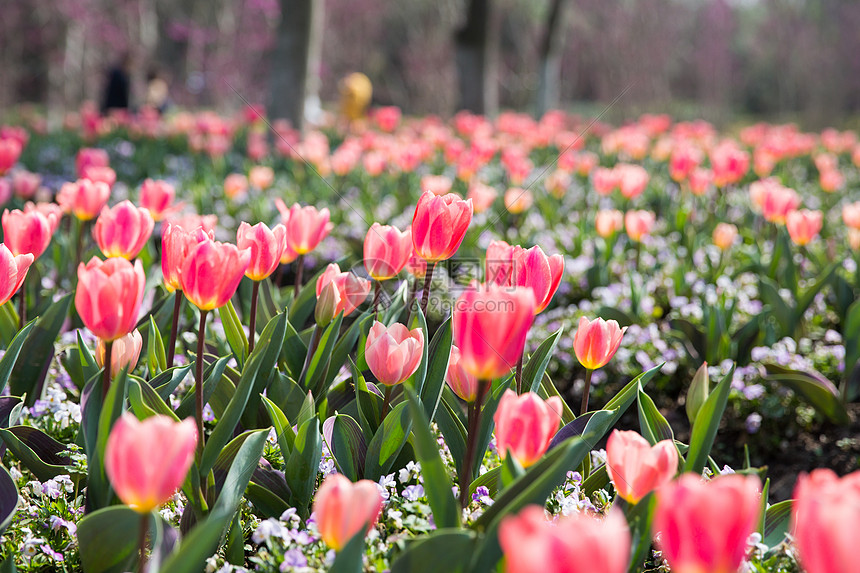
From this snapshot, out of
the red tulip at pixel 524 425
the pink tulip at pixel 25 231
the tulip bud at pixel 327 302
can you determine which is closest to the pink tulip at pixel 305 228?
the tulip bud at pixel 327 302

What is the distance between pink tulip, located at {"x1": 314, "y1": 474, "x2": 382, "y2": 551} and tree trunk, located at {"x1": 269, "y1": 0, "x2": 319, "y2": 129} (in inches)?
276

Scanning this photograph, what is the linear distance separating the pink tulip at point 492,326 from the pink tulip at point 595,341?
0.43m

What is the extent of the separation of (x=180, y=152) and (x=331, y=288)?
18.9ft

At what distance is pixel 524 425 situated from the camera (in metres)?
1.07

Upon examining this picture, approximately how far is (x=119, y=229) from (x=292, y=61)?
616 cm

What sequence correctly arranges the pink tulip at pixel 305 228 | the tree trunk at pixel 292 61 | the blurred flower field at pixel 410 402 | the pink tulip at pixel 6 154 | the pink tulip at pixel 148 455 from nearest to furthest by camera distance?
→ 1. the pink tulip at pixel 148 455
2. the blurred flower field at pixel 410 402
3. the pink tulip at pixel 305 228
4. the pink tulip at pixel 6 154
5. the tree trunk at pixel 292 61

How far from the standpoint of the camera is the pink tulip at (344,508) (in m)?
0.97

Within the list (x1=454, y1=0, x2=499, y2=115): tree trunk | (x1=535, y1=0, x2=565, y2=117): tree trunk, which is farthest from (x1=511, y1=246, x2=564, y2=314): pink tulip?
(x1=535, y1=0, x2=565, y2=117): tree trunk

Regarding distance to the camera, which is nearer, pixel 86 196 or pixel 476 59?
pixel 86 196

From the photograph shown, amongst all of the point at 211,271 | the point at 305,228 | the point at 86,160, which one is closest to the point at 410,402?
the point at 211,271

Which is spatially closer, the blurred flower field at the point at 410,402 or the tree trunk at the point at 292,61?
the blurred flower field at the point at 410,402

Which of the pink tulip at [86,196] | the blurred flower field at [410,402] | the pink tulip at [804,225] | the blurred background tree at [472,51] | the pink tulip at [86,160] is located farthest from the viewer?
the blurred background tree at [472,51]

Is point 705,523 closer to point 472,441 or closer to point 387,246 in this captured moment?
point 472,441

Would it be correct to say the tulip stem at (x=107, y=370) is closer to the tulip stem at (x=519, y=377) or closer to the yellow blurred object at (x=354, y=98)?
the tulip stem at (x=519, y=377)
